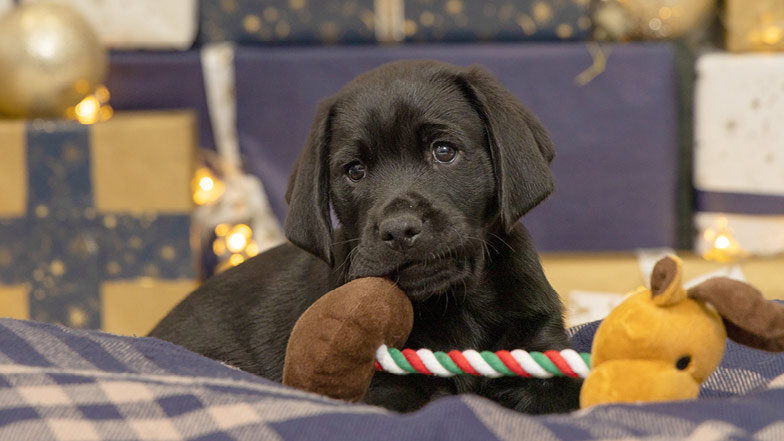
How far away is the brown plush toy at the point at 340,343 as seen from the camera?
3.75 feet

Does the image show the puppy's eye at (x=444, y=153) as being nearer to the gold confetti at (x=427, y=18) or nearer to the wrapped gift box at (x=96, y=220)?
the wrapped gift box at (x=96, y=220)

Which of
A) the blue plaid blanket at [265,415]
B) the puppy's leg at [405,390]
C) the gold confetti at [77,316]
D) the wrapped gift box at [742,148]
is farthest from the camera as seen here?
the wrapped gift box at [742,148]

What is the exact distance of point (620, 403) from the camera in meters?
0.99

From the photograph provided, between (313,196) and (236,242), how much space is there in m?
2.31

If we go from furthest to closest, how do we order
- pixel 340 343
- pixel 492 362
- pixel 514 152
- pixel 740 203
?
1. pixel 740 203
2. pixel 514 152
3. pixel 492 362
4. pixel 340 343

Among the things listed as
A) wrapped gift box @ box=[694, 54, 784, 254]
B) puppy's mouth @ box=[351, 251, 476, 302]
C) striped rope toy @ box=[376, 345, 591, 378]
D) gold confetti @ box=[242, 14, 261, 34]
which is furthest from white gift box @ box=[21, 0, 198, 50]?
striped rope toy @ box=[376, 345, 591, 378]

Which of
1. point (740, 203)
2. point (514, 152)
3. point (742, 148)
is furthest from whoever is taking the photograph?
point (740, 203)

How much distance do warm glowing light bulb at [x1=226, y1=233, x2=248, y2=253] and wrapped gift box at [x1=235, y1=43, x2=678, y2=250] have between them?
0.21 meters

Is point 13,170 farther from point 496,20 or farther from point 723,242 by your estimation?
point 723,242

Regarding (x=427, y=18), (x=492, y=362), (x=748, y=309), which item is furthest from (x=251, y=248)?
(x=748, y=309)

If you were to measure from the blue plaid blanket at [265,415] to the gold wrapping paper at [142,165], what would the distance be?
236cm

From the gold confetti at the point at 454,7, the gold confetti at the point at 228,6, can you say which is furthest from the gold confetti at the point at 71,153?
the gold confetti at the point at 454,7

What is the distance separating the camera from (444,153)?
1.64m

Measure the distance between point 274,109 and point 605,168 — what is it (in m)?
1.54
